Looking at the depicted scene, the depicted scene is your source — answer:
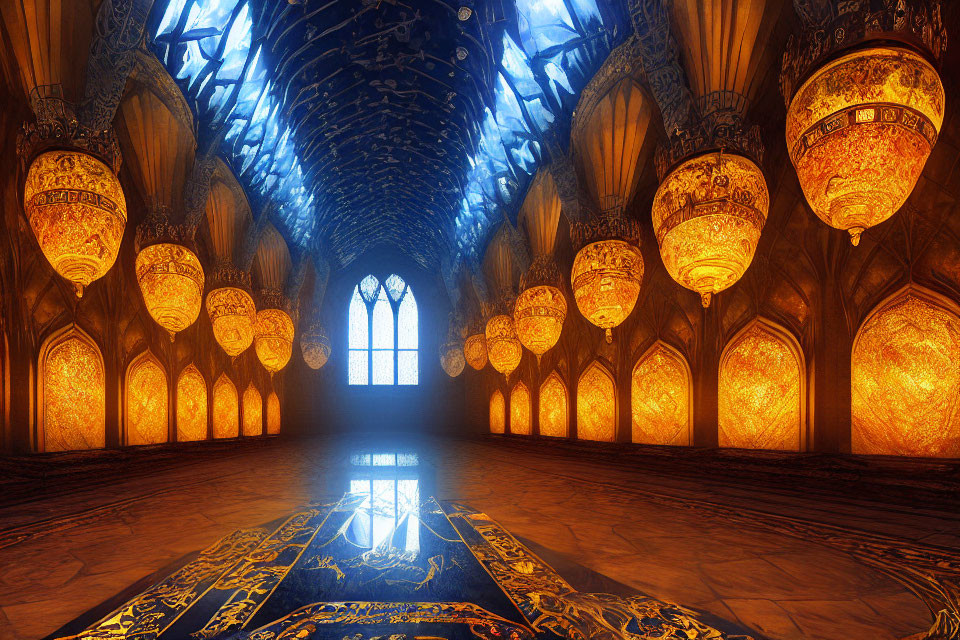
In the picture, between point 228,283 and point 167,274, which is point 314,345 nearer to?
point 228,283

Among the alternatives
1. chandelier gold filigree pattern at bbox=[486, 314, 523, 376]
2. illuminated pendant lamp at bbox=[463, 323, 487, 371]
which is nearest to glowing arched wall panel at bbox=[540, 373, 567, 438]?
chandelier gold filigree pattern at bbox=[486, 314, 523, 376]

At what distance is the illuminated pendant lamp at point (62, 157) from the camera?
516 centimetres

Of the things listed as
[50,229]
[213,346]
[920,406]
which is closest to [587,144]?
[920,406]

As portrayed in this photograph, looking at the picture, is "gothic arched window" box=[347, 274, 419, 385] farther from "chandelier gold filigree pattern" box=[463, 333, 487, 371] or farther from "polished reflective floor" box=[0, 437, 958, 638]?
"polished reflective floor" box=[0, 437, 958, 638]

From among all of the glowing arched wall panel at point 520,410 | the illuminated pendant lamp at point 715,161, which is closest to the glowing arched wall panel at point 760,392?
the illuminated pendant lamp at point 715,161

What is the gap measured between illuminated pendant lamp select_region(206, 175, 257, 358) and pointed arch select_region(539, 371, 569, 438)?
813cm

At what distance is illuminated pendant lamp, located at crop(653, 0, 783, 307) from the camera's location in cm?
504

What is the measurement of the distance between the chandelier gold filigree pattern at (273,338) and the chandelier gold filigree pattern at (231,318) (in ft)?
8.44

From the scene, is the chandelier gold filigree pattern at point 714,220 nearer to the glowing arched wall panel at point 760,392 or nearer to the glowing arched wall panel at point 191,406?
the glowing arched wall panel at point 760,392

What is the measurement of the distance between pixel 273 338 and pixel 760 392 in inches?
474

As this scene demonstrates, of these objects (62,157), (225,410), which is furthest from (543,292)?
(225,410)

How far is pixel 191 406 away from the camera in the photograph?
12.6 m

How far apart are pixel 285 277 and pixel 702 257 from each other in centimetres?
1512

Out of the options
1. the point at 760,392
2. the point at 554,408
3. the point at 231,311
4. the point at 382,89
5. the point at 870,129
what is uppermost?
the point at 382,89
